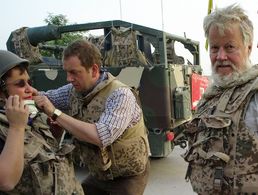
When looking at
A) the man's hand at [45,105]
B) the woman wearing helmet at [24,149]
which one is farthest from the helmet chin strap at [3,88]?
the man's hand at [45,105]

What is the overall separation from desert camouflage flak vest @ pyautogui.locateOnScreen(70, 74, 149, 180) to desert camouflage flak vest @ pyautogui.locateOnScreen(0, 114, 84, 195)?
433 millimetres

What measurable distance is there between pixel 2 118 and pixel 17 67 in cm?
29

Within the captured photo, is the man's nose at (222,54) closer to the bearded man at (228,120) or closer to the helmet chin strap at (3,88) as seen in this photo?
the bearded man at (228,120)

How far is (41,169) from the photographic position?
2041 millimetres

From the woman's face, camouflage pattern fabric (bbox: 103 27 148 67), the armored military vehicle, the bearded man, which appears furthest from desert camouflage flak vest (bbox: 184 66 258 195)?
camouflage pattern fabric (bbox: 103 27 148 67)

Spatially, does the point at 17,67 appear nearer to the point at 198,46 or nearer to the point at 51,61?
the point at 51,61

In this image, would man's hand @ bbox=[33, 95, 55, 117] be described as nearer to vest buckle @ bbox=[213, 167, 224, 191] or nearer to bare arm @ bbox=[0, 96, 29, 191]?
bare arm @ bbox=[0, 96, 29, 191]

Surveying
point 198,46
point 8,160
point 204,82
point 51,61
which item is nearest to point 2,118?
point 8,160

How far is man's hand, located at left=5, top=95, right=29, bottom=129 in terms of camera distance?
6.27 feet

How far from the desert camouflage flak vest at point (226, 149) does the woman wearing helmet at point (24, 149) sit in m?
0.62

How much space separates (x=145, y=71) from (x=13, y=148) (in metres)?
3.87

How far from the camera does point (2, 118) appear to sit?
202cm

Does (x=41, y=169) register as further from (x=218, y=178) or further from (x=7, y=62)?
(x=218, y=178)

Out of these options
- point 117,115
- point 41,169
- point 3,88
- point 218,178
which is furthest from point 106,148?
point 218,178
